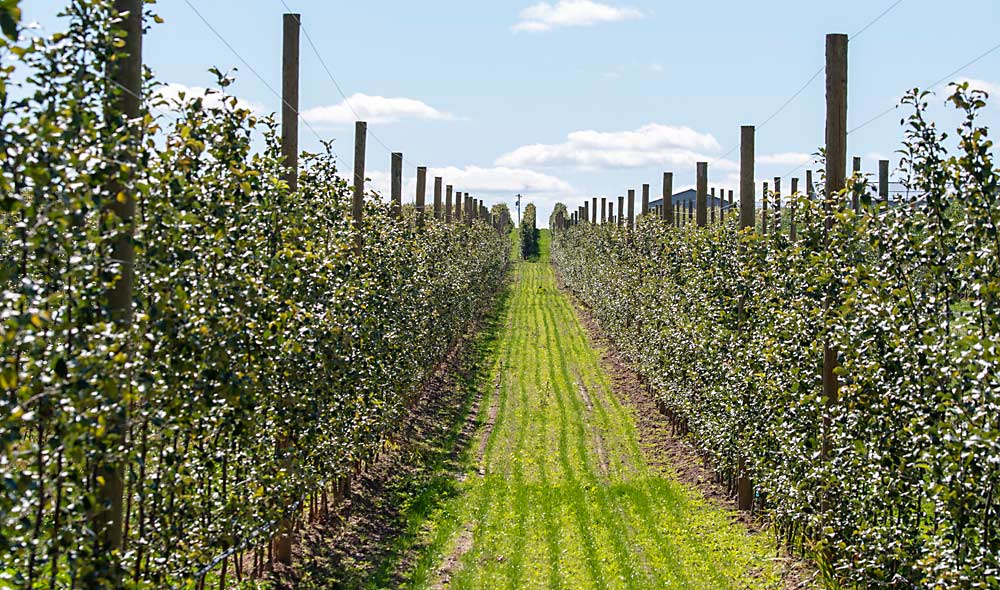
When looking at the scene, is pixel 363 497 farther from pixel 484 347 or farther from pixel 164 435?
pixel 484 347

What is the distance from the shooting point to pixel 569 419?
1677 cm

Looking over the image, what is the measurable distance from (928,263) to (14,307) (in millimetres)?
4565

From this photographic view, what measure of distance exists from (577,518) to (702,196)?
648 cm

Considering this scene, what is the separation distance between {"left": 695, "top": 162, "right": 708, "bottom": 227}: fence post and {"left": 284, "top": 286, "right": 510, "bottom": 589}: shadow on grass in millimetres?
5259

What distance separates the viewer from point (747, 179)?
36.3 ft

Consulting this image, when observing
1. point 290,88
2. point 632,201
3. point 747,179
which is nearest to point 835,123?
point 747,179

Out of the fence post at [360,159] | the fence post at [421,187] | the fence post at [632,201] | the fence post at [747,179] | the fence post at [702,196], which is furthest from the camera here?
the fence post at [632,201]

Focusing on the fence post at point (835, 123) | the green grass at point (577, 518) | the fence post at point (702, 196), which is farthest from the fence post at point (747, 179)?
the green grass at point (577, 518)

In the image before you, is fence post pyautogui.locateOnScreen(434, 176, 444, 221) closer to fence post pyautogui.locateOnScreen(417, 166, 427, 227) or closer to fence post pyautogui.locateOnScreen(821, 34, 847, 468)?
fence post pyautogui.locateOnScreen(417, 166, 427, 227)

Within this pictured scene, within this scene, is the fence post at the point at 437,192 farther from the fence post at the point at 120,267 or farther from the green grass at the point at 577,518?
the fence post at the point at 120,267

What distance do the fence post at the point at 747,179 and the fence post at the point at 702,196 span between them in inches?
98.5

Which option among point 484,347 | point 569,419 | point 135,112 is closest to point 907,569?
point 135,112

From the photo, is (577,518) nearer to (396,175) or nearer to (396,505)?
(396,505)

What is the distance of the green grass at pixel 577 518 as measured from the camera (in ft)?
29.1
